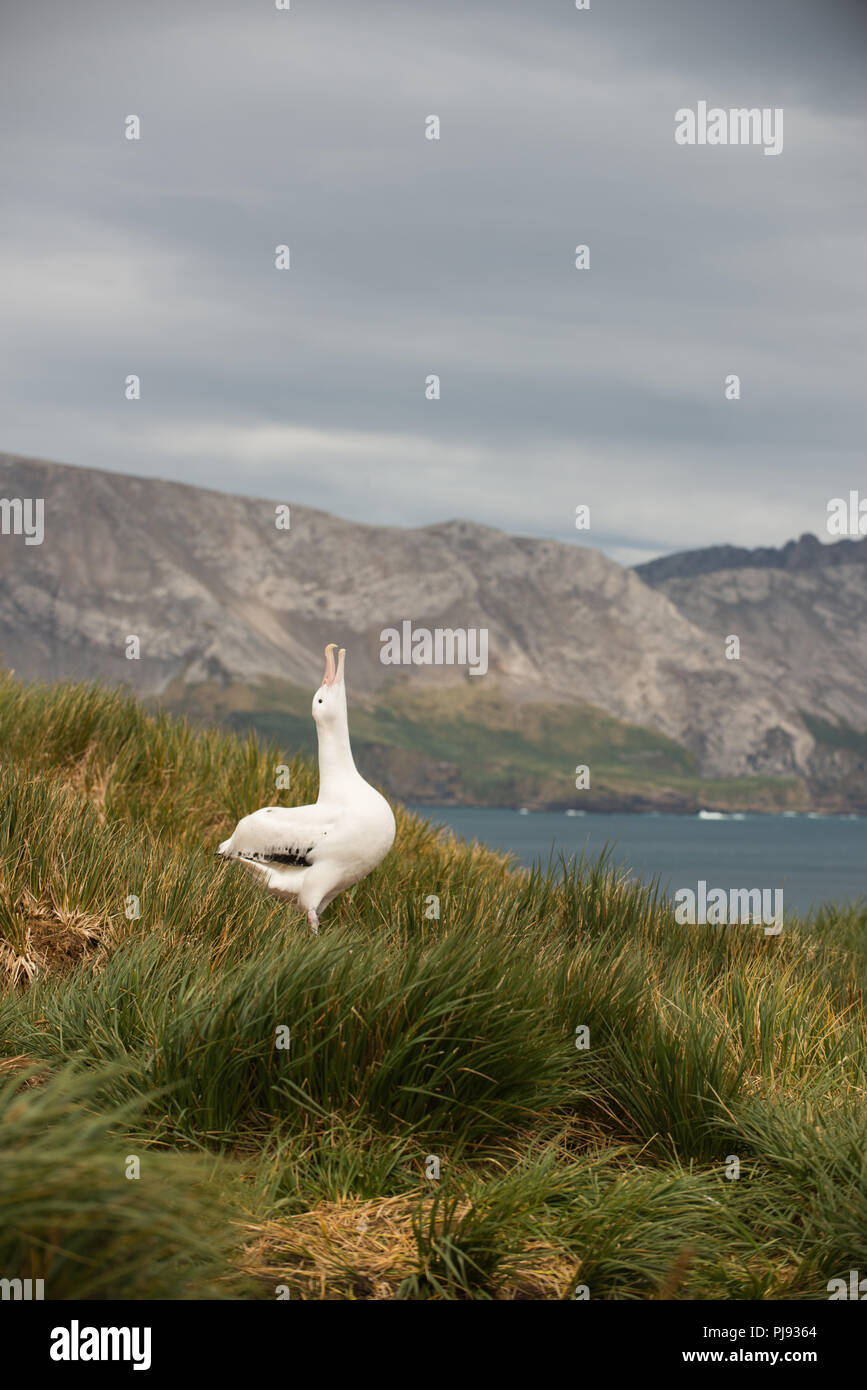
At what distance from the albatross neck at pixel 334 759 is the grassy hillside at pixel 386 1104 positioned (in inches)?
34.1

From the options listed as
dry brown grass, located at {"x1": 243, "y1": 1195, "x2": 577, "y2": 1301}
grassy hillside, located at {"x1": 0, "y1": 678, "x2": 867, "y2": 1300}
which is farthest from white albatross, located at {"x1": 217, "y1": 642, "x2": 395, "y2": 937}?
dry brown grass, located at {"x1": 243, "y1": 1195, "x2": 577, "y2": 1301}

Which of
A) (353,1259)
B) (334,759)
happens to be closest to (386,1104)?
(353,1259)

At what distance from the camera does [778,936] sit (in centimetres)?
1029

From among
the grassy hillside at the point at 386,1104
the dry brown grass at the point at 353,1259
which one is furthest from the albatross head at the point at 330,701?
the dry brown grass at the point at 353,1259

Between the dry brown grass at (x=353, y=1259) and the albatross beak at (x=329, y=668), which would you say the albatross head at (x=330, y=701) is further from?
the dry brown grass at (x=353, y=1259)

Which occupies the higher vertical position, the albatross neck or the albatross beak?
the albatross beak

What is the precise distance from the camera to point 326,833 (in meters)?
7.39

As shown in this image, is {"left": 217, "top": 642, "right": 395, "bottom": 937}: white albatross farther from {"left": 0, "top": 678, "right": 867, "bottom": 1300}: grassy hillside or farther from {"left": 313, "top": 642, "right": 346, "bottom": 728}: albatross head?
{"left": 0, "top": 678, "right": 867, "bottom": 1300}: grassy hillside

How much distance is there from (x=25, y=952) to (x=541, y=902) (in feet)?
11.7

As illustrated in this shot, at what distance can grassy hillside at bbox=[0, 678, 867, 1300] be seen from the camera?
13.3ft

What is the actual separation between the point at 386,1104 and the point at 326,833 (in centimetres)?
212

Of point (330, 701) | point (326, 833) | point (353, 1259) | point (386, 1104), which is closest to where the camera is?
point (353, 1259)

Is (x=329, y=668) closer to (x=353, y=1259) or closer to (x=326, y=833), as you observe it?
(x=326, y=833)
